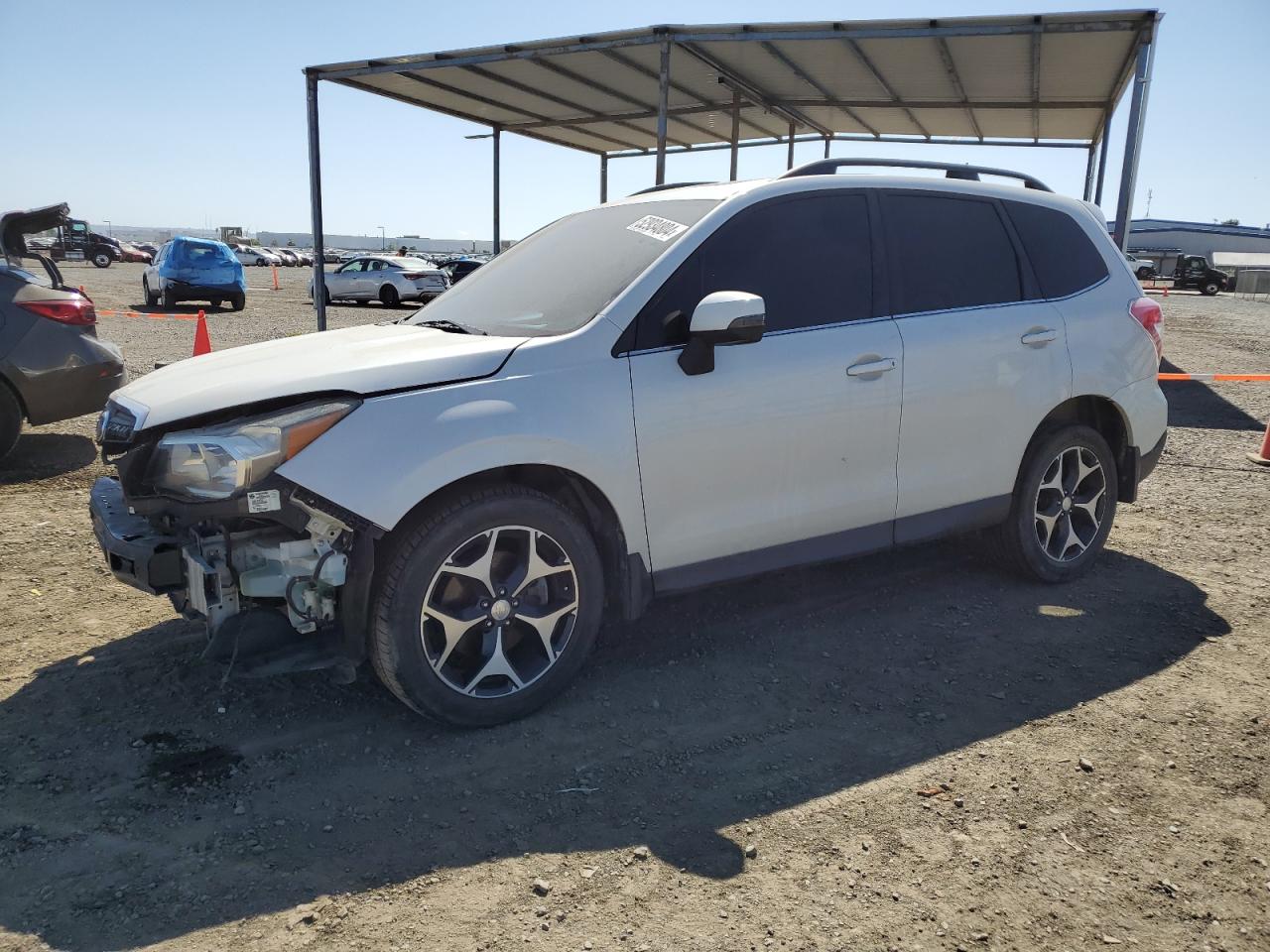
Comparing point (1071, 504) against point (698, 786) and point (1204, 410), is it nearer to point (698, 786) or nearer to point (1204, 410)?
point (698, 786)

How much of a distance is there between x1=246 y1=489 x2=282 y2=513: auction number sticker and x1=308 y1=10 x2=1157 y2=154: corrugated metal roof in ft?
26.8

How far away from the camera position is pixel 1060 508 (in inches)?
188

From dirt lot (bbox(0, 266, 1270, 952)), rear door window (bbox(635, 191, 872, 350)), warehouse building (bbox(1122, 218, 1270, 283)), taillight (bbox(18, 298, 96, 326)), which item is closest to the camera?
dirt lot (bbox(0, 266, 1270, 952))

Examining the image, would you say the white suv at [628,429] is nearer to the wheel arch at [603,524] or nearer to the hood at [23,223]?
the wheel arch at [603,524]

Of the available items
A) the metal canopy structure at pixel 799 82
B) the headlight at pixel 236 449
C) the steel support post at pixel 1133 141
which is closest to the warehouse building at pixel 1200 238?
the metal canopy structure at pixel 799 82

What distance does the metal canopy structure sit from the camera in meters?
9.30

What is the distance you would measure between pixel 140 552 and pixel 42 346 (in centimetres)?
465

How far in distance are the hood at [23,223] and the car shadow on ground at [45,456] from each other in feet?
4.79

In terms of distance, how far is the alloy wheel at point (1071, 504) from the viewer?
4711 mm

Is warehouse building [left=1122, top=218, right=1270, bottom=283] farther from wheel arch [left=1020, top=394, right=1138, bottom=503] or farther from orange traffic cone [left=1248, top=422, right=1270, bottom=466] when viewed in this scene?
wheel arch [left=1020, top=394, right=1138, bottom=503]

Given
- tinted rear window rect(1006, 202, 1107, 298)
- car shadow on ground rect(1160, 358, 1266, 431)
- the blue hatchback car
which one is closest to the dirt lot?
tinted rear window rect(1006, 202, 1107, 298)

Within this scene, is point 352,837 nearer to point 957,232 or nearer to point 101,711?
point 101,711

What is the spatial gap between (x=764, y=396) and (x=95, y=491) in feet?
8.41

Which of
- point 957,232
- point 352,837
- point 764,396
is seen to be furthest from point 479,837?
point 957,232
